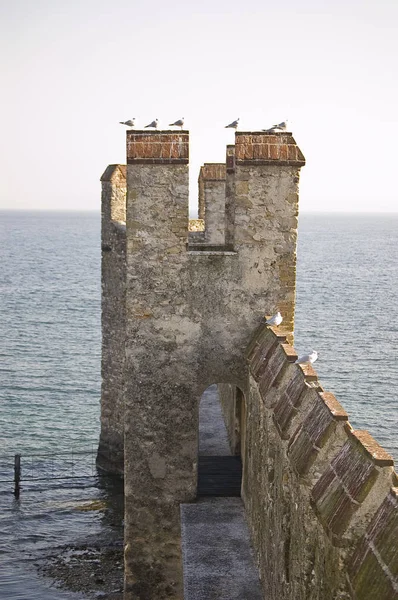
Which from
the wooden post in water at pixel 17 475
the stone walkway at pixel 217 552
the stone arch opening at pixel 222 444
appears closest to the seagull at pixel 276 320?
the stone arch opening at pixel 222 444

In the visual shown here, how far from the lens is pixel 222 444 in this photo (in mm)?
16641

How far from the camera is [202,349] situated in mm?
13047

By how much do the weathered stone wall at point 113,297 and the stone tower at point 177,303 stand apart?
934 centimetres

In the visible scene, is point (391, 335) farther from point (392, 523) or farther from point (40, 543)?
point (392, 523)

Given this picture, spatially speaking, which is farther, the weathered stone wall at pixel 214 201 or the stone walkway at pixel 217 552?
the weathered stone wall at pixel 214 201

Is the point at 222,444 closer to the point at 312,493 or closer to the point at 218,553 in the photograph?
the point at 218,553

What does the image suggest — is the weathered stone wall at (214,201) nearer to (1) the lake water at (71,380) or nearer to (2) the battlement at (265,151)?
(1) the lake water at (71,380)

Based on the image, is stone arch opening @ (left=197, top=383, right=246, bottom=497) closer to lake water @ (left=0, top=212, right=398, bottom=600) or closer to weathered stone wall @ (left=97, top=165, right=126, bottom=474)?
weathered stone wall @ (left=97, top=165, right=126, bottom=474)

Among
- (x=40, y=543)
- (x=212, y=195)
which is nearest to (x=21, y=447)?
(x=40, y=543)

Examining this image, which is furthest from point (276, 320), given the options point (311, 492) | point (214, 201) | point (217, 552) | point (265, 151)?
point (214, 201)

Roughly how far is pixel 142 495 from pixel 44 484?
12.9 meters

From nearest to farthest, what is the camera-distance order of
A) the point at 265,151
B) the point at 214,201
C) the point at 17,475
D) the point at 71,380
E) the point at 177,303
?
the point at 265,151 → the point at 177,303 → the point at 214,201 → the point at 17,475 → the point at 71,380

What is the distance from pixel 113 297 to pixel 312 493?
1572 centimetres

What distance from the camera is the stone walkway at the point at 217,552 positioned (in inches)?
421
